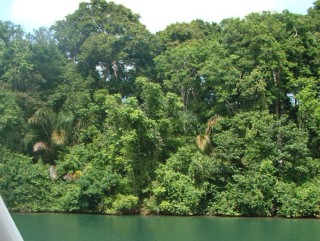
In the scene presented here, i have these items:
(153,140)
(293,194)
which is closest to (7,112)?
(153,140)

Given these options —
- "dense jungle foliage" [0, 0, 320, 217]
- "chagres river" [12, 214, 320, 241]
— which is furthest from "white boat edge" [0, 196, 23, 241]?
"dense jungle foliage" [0, 0, 320, 217]

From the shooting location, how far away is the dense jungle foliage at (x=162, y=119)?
14875 millimetres

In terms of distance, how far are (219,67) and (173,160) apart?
3.48 meters

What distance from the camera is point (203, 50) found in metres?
17.1

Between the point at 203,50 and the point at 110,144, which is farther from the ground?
the point at 203,50

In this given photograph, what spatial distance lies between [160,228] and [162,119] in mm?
4631

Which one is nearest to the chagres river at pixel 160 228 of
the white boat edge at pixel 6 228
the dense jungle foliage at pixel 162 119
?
the dense jungle foliage at pixel 162 119

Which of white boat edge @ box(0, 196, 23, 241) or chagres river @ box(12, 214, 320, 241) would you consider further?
chagres river @ box(12, 214, 320, 241)

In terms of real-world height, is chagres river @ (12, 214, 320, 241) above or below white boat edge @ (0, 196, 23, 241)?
below

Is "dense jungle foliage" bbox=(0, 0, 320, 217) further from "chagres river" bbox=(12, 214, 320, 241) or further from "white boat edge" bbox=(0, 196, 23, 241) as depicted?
"white boat edge" bbox=(0, 196, 23, 241)

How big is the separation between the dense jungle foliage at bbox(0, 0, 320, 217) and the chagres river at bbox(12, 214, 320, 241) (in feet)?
3.14

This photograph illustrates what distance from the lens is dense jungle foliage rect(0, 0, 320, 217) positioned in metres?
14.9

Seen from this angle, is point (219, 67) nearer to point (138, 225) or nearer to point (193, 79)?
point (193, 79)

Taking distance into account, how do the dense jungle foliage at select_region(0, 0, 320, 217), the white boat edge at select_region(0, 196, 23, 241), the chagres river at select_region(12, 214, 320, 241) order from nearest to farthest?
1. the white boat edge at select_region(0, 196, 23, 241)
2. the chagres river at select_region(12, 214, 320, 241)
3. the dense jungle foliage at select_region(0, 0, 320, 217)
